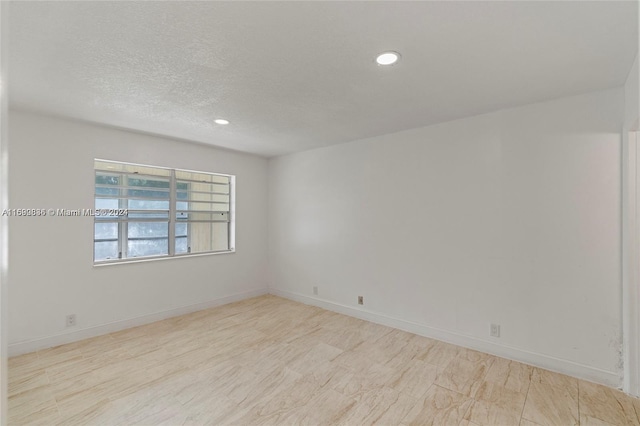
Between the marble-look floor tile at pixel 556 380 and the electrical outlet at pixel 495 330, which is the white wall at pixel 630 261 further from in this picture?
the electrical outlet at pixel 495 330

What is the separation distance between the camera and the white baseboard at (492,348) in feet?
7.86

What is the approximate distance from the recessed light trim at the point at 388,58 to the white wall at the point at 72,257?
3.16m

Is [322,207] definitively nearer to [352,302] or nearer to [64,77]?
[352,302]

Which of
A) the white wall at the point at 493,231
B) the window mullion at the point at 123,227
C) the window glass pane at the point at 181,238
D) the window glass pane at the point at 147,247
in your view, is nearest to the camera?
the white wall at the point at 493,231

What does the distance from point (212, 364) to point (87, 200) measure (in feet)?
7.68

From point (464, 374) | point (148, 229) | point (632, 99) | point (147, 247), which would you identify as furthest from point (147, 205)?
point (632, 99)

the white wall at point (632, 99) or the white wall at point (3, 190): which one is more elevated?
the white wall at point (632, 99)

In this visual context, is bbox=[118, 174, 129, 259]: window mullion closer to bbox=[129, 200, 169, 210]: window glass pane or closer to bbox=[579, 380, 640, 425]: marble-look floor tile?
bbox=[129, 200, 169, 210]: window glass pane

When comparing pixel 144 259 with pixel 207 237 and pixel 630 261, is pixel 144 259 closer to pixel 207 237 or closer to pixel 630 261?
pixel 207 237

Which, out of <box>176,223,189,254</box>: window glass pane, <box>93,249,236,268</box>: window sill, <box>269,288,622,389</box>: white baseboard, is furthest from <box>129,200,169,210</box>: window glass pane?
<box>269,288,622,389</box>: white baseboard

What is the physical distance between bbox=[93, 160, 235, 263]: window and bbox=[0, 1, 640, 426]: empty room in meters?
0.03

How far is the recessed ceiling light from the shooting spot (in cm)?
186

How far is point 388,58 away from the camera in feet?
6.27

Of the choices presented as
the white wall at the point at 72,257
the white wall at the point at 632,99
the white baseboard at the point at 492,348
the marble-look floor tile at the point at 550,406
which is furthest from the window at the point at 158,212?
the white wall at the point at 632,99
